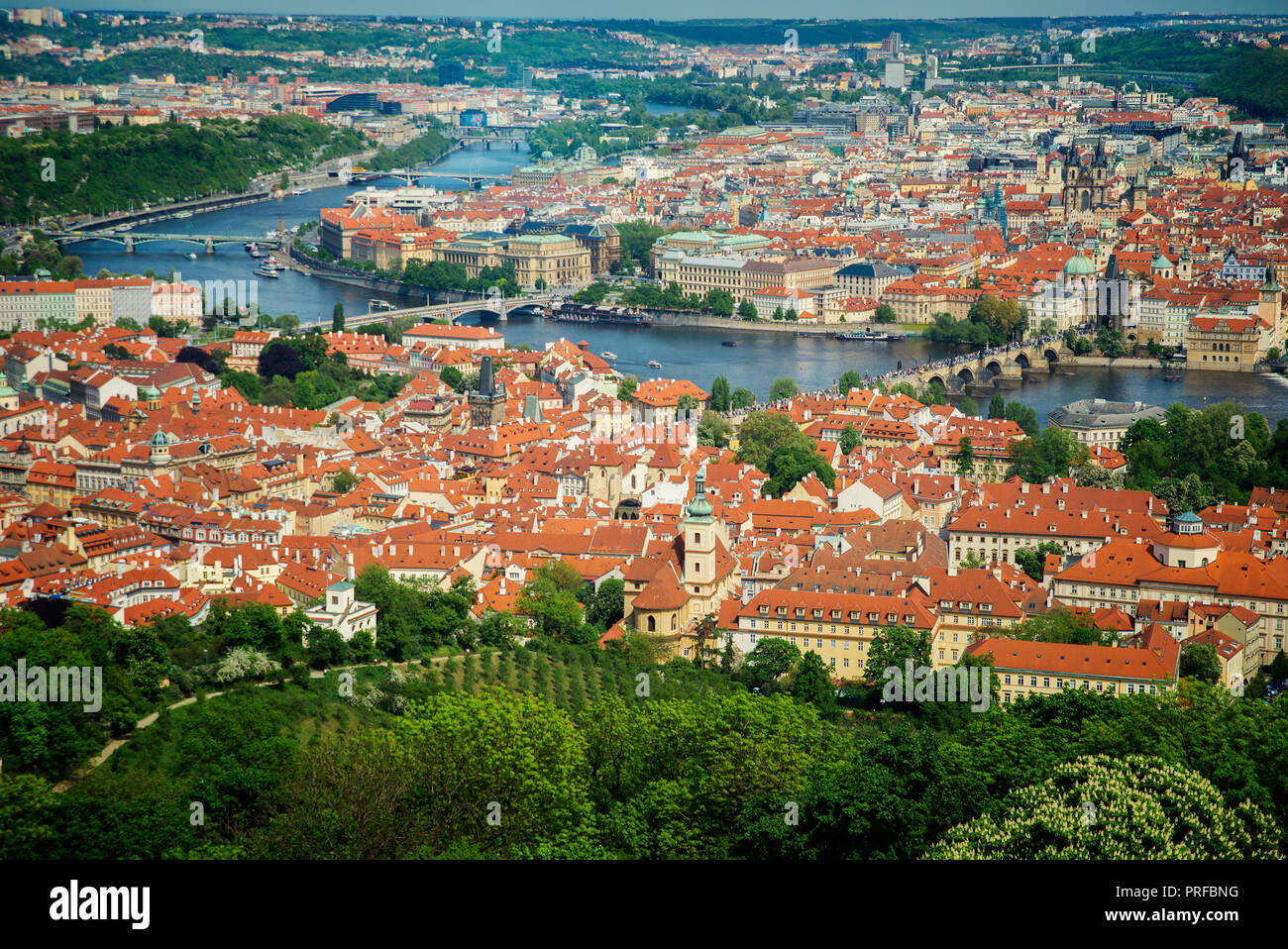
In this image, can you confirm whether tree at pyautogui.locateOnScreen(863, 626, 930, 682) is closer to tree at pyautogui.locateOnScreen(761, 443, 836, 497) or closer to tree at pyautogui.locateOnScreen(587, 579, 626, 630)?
tree at pyautogui.locateOnScreen(587, 579, 626, 630)

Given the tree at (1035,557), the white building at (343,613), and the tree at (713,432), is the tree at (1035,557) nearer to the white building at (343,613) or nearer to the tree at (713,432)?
the white building at (343,613)

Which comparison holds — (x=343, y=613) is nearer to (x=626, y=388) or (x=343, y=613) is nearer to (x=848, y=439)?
(x=848, y=439)

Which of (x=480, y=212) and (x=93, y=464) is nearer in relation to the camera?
(x=93, y=464)

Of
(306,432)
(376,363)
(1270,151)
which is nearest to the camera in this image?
(306,432)

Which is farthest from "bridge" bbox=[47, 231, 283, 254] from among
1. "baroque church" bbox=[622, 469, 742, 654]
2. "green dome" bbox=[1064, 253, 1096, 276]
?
"baroque church" bbox=[622, 469, 742, 654]
